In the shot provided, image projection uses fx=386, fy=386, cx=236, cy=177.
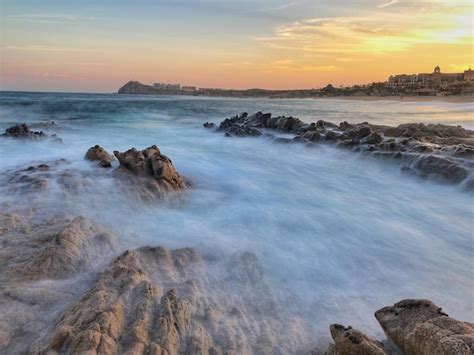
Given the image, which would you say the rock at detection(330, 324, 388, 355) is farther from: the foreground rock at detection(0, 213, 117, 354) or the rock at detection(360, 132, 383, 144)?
the rock at detection(360, 132, 383, 144)

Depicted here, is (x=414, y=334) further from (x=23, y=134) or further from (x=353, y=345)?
(x=23, y=134)

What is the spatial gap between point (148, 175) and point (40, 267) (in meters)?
3.88

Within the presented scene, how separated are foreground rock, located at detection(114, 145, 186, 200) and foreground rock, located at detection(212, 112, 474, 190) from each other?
6.29 meters

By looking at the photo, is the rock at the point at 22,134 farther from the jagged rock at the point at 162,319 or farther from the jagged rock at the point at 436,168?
the jagged rock at the point at 436,168

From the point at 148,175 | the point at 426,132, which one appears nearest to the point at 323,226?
the point at 148,175

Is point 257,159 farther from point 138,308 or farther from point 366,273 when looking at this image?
point 138,308

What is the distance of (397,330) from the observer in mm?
3115

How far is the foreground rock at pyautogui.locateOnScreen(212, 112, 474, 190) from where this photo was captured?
944 cm

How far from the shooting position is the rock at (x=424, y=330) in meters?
2.49

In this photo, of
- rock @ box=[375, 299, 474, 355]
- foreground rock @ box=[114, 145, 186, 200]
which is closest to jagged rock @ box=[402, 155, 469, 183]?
foreground rock @ box=[114, 145, 186, 200]

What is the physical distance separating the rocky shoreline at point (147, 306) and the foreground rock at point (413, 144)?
21.9ft

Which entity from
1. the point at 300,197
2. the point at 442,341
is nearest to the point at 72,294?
the point at 442,341

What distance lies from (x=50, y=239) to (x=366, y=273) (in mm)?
4065

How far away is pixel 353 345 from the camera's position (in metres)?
2.82
